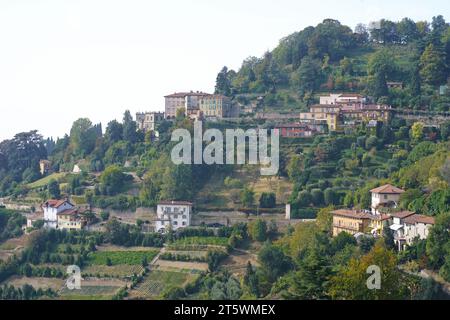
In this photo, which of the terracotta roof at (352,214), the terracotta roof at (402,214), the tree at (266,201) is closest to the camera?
the terracotta roof at (402,214)

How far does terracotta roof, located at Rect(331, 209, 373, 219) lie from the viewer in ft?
104

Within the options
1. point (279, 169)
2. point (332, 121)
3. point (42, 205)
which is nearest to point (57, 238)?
point (42, 205)

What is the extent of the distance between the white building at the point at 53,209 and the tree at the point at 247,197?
7.27m

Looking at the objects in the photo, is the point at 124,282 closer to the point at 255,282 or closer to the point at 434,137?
the point at 255,282

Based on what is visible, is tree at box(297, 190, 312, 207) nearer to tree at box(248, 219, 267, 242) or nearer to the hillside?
tree at box(248, 219, 267, 242)

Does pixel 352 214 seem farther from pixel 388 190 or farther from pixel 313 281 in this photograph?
pixel 313 281

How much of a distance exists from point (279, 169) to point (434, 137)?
6.74m

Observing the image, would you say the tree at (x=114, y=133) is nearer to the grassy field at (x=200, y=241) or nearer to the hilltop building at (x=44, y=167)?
the hilltop building at (x=44, y=167)

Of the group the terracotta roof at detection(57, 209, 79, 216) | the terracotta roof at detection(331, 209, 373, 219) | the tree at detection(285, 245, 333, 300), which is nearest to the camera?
the tree at detection(285, 245, 333, 300)

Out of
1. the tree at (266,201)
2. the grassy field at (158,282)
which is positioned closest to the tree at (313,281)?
the grassy field at (158,282)

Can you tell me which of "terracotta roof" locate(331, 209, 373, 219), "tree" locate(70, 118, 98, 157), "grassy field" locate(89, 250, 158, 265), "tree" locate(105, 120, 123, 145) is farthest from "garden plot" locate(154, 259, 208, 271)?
"tree" locate(70, 118, 98, 157)

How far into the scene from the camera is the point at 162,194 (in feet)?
124

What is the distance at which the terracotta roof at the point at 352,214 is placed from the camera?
104 feet

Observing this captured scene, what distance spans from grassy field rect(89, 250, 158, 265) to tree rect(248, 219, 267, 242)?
142 inches
